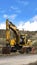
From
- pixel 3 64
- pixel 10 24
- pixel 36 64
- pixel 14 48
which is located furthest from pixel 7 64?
pixel 10 24

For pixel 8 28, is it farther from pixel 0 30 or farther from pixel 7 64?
pixel 0 30

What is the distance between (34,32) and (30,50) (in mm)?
54620

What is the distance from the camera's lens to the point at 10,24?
34250 millimetres

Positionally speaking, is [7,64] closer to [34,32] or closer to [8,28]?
[8,28]

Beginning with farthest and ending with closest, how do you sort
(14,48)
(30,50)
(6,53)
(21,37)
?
(21,37)
(14,48)
(30,50)
(6,53)

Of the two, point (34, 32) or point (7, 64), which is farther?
point (34, 32)

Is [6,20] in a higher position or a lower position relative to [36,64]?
higher

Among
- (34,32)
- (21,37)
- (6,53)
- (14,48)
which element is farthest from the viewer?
(34,32)

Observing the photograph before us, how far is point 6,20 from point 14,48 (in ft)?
14.2

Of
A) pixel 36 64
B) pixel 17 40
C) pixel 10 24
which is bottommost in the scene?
pixel 36 64

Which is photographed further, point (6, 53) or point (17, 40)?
point (17, 40)

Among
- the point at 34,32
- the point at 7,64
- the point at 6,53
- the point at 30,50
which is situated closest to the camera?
the point at 7,64

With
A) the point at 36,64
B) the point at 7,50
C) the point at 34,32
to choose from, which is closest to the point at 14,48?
the point at 7,50

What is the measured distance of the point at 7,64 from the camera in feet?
60.3
